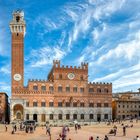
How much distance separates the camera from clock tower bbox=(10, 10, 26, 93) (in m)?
80.1

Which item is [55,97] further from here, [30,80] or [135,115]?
[135,115]

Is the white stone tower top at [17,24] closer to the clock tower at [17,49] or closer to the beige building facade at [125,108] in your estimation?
the clock tower at [17,49]

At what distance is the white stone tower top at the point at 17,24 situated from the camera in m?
83.1

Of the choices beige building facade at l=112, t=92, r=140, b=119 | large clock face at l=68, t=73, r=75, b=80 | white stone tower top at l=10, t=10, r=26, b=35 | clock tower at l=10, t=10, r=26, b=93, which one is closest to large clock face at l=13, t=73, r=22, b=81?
clock tower at l=10, t=10, r=26, b=93

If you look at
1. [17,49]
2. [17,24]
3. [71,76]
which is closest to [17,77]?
[17,49]

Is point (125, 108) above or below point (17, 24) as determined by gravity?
below

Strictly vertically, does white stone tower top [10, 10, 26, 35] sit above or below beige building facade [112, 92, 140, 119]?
above

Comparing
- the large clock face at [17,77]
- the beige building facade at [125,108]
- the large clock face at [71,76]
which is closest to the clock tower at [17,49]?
the large clock face at [17,77]

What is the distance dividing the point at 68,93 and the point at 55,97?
371 centimetres

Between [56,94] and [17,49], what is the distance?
15.3 metres

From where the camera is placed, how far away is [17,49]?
82500mm

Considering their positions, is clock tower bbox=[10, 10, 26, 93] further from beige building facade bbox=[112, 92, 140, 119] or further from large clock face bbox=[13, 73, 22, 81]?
beige building facade bbox=[112, 92, 140, 119]

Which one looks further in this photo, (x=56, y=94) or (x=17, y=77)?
(x=56, y=94)

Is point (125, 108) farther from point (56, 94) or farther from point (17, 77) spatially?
point (17, 77)
